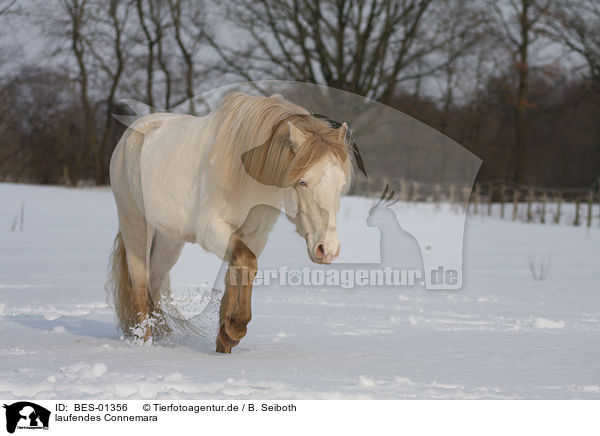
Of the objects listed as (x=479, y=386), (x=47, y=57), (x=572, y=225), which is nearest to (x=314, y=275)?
(x=479, y=386)

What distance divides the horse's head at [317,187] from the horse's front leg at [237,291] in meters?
0.32

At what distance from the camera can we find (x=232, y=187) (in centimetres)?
350

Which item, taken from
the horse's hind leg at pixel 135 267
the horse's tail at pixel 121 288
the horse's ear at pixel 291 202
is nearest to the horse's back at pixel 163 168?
the horse's hind leg at pixel 135 267

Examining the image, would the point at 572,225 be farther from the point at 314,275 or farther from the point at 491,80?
the point at 314,275

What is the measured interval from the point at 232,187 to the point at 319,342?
1.25 meters

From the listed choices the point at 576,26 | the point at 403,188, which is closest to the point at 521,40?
the point at 576,26

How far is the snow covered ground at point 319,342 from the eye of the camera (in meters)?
2.87

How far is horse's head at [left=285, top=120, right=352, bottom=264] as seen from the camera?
3057 mm

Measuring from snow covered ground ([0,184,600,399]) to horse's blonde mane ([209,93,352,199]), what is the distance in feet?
3.12

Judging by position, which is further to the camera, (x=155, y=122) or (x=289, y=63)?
(x=289, y=63)

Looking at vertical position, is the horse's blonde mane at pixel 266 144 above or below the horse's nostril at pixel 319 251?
above

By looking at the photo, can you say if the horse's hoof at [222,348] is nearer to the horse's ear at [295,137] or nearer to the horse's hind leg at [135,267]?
the horse's hind leg at [135,267]

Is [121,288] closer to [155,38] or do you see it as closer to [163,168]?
Result: [163,168]

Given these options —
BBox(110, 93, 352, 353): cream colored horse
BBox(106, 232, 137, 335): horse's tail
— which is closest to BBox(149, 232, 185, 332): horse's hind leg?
BBox(110, 93, 352, 353): cream colored horse
